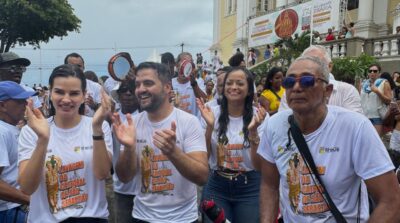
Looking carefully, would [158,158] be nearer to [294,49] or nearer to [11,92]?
[11,92]

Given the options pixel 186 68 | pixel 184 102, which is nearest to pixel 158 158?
pixel 186 68

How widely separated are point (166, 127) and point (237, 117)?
110 centimetres

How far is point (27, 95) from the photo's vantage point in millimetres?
3184

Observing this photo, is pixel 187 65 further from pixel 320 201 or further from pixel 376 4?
pixel 376 4

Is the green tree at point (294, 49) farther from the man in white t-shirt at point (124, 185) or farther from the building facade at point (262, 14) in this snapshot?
the man in white t-shirt at point (124, 185)

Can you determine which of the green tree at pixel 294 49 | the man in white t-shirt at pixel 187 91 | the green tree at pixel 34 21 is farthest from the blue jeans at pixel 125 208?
the green tree at pixel 34 21

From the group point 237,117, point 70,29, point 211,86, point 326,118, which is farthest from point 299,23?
point 326,118

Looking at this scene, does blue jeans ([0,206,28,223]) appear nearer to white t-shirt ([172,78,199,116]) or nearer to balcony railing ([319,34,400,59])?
white t-shirt ([172,78,199,116])

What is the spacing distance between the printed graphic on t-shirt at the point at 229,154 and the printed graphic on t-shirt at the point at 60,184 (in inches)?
57.3

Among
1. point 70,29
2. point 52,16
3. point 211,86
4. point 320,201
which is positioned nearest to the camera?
point 320,201

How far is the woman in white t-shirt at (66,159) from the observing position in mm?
2568

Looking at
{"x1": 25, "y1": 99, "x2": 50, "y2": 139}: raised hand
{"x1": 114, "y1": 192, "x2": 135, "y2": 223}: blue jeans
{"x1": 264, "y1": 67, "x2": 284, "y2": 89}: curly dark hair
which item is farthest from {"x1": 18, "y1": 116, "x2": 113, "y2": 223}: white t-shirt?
{"x1": 264, "y1": 67, "x2": 284, "y2": 89}: curly dark hair

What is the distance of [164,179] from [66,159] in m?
0.67

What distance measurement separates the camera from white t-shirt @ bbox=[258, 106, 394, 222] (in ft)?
7.04
